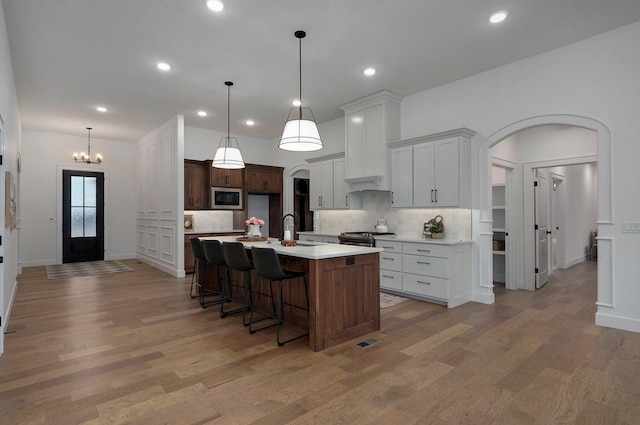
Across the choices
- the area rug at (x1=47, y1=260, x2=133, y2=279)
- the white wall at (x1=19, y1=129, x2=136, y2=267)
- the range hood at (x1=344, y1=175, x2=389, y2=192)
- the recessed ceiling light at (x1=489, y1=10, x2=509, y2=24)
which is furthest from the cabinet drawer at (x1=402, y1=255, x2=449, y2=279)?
the white wall at (x1=19, y1=129, x2=136, y2=267)

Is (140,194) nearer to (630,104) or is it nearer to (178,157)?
(178,157)

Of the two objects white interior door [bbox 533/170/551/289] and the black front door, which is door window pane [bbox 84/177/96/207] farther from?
white interior door [bbox 533/170/551/289]

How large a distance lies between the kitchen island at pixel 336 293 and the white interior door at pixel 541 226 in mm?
3533

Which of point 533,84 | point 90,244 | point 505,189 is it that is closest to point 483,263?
point 505,189

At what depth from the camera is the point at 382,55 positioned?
172 inches

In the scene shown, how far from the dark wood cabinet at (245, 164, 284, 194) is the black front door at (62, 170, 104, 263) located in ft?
13.4

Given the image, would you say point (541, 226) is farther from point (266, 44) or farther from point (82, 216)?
point (82, 216)

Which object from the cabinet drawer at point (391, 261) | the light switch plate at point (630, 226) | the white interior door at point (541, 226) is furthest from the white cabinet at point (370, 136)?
the light switch plate at point (630, 226)

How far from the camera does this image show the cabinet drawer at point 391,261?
5.20 metres

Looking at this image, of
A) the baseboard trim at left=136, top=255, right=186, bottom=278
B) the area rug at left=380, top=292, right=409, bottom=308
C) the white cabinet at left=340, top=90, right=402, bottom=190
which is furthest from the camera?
the baseboard trim at left=136, top=255, right=186, bottom=278

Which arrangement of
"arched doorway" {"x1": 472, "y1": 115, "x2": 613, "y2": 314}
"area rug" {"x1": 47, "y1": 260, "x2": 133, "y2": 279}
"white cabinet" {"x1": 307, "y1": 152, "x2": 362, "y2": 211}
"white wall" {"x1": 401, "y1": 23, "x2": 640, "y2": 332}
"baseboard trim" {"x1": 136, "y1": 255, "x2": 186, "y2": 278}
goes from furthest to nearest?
"area rug" {"x1": 47, "y1": 260, "x2": 133, "y2": 279}, "baseboard trim" {"x1": 136, "y1": 255, "x2": 186, "y2": 278}, "white cabinet" {"x1": 307, "y1": 152, "x2": 362, "y2": 211}, "arched doorway" {"x1": 472, "y1": 115, "x2": 613, "y2": 314}, "white wall" {"x1": 401, "y1": 23, "x2": 640, "y2": 332}

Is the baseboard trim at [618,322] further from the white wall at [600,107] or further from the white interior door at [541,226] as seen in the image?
the white interior door at [541,226]

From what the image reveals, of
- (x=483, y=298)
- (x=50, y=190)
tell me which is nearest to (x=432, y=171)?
(x=483, y=298)

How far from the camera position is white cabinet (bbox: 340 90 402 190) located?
18.6 ft
